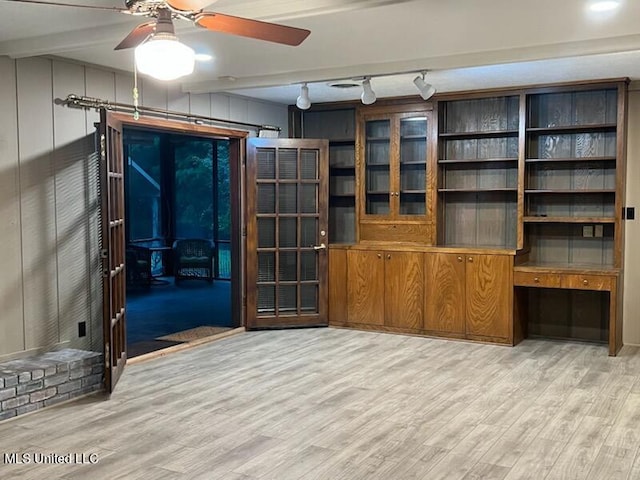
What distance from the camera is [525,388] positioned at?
14.9 feet

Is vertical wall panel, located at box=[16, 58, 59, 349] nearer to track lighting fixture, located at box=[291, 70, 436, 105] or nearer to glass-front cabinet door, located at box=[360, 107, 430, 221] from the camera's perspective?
track lighting fixture, located at box=[291, 70, 436, 105]

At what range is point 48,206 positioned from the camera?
4676mm

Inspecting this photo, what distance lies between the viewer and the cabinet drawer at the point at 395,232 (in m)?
6.54

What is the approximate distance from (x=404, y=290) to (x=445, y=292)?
419mm

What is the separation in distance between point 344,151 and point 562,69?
265cm

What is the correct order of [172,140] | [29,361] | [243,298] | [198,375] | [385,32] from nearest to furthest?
1. [385,32]
2. [29,361]
3. [198,375]
4. [243,298]
5. [172,140]

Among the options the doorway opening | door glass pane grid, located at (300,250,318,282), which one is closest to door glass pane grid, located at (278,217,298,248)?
door glass pane grid, located at (300,250,318,282)

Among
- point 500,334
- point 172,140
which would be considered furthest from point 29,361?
point 172,140

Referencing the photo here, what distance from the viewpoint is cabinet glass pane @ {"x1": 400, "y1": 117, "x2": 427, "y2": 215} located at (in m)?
6.58

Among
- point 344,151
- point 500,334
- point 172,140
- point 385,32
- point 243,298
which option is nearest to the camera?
point 385,32

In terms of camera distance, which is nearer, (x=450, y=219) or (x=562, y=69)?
(x=562, y=69)

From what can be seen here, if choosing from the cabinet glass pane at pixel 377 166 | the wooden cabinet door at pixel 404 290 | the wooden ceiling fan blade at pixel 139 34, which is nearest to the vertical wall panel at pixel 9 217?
the wooden ceiling fan blade at pixel 139 34

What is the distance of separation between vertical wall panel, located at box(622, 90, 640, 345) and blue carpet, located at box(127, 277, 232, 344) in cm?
383

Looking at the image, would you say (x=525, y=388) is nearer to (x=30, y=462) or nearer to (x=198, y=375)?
(x=198, y=375)
